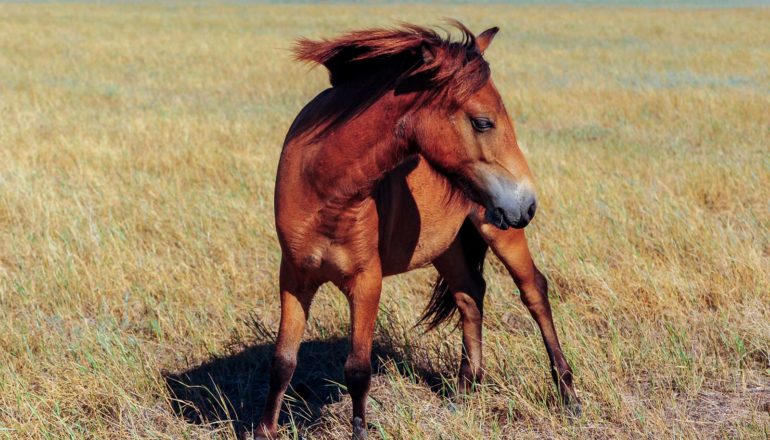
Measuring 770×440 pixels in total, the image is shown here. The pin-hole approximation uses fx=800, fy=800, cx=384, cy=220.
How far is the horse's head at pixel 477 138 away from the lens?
272 centimetres

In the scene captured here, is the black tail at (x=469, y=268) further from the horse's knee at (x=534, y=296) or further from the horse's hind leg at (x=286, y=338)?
the horse's hind leg at (x=286, y=338)

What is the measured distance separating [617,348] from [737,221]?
3.17 meters

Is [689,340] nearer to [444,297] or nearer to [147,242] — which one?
[444,297]

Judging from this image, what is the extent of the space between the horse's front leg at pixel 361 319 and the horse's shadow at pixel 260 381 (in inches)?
18.2

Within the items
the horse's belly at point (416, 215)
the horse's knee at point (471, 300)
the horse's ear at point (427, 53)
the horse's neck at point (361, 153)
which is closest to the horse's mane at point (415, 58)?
the horse's ear at point (427, 53)

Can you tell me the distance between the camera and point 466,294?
420 cm

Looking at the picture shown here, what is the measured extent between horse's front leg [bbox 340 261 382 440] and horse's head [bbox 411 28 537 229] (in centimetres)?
57

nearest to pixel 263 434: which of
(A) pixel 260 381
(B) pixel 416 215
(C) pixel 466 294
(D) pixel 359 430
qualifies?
(D) pixel 359 430

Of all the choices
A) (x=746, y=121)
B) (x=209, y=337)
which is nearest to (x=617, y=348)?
(x=209, y=337)

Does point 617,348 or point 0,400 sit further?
point 617,348

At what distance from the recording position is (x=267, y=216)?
6309mm

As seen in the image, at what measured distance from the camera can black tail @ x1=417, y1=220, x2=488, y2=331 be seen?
4129 mm

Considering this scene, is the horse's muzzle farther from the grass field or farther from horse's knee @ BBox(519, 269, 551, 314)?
horse's knee @ BBox(519, 269, 551, 314)

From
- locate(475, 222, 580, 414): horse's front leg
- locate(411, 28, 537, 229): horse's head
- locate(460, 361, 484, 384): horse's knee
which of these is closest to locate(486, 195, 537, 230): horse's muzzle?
locate(411, 28, 537, 229): horse's head
